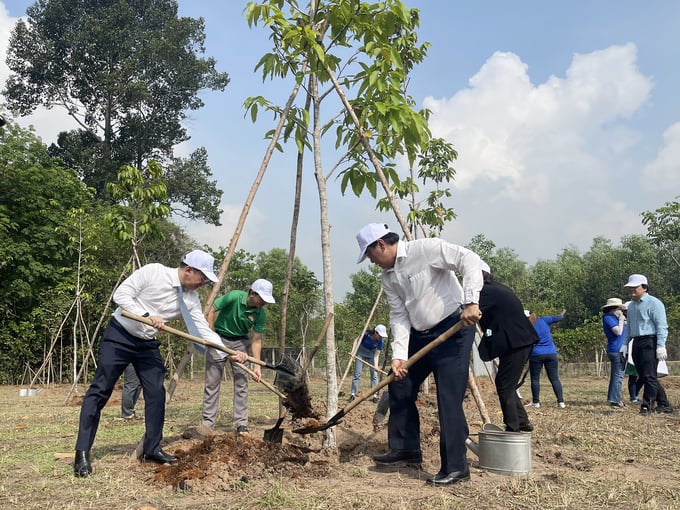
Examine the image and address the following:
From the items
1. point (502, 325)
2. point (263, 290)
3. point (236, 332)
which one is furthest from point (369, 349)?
point (502, 325)

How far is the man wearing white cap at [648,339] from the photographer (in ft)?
26.2

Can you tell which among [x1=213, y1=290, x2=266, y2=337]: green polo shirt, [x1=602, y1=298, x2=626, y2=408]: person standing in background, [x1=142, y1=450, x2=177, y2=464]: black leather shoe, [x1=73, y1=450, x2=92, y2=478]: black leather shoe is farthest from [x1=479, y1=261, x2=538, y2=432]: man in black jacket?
[x1=602, y1=298, x2=626, y2=408]: person standing in background

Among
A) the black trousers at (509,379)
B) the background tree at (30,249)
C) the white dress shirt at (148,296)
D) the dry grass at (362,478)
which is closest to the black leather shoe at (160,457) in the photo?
the dry grass at (362,478)

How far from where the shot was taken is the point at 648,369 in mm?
8078

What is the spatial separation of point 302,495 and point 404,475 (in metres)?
0.98

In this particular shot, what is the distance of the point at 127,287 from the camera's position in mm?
4734

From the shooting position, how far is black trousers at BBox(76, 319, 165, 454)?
459 centimetres

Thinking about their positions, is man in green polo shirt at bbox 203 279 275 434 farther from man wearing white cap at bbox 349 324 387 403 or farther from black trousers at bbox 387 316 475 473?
man wearing white cap at bbox 349 324 387 403

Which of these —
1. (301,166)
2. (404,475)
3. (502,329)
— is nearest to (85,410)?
(404,475)

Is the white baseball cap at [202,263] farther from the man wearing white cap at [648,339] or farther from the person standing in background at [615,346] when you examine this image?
the person standing in background at [615,346]

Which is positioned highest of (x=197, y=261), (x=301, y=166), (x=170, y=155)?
(x=170, y=155)

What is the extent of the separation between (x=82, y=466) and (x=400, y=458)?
250 cm

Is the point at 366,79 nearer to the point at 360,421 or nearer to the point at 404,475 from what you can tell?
the point at 404,475

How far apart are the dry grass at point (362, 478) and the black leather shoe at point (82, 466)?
62 mm
